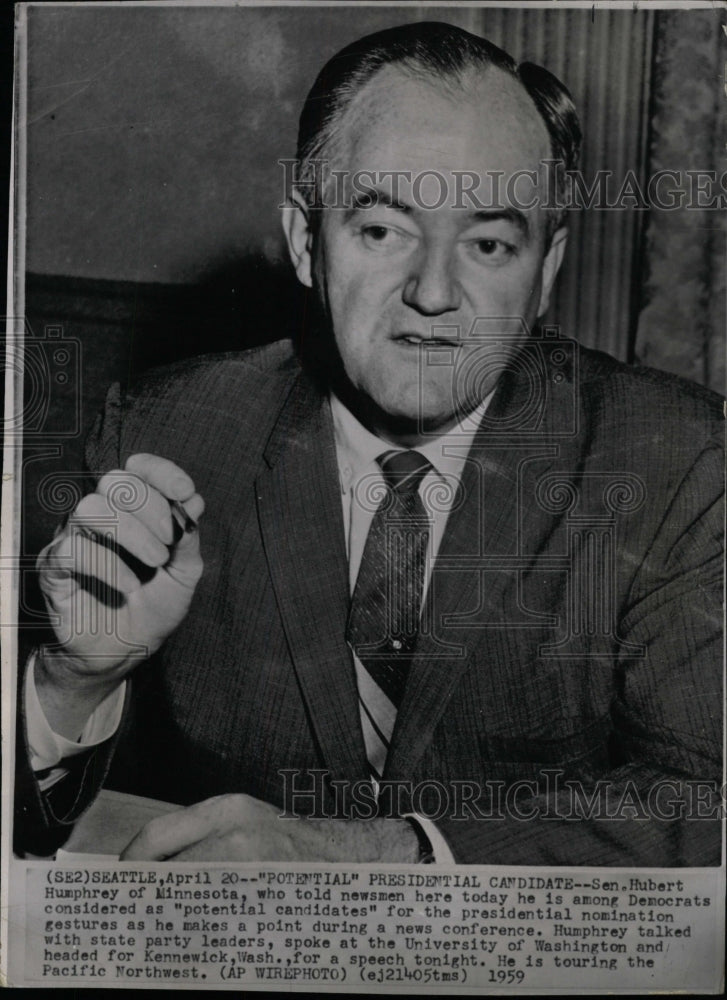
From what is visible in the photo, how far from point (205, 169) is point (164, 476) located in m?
0.42

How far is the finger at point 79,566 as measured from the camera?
4.57 feet

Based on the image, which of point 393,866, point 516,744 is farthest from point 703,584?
point 393,866

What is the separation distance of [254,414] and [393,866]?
63 cm

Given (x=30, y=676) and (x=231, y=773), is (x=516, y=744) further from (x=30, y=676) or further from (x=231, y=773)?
(x=30, y=676)

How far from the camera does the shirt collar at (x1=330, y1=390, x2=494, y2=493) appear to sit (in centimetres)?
139

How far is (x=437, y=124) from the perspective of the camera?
136 cm

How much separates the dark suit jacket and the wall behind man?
0.35 feet

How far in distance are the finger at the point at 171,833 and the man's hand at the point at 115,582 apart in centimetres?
17

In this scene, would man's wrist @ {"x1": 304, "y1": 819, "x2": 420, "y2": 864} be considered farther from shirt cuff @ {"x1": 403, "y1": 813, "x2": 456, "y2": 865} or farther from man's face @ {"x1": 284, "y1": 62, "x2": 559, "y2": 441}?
man's face @ {"x1": 284, "y1": 62, "x2": 559, "y2": 441}

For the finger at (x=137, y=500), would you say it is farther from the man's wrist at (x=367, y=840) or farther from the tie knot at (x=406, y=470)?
the man's wrist at (x=367, y=840)

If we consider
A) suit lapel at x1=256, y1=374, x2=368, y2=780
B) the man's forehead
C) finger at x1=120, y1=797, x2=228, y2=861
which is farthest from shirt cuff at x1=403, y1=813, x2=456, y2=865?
the man's forehead

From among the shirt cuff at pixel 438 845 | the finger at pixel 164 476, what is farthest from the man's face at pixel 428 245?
the shirt cuff at pixel 438 845

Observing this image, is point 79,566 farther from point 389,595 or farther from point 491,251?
point 491,251

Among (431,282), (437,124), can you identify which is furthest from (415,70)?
(431,282)
